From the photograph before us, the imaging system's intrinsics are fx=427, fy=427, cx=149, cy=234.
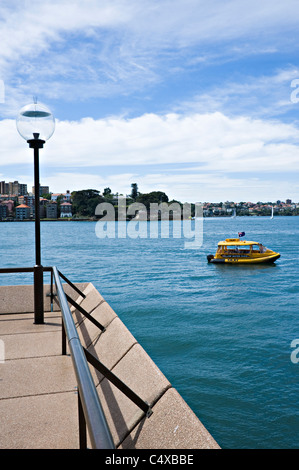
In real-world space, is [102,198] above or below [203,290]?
above

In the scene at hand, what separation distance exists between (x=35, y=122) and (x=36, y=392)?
4076mm

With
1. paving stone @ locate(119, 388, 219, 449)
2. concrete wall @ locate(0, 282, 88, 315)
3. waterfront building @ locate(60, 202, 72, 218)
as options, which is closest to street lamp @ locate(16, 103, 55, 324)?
concrete wall @ locate(0, 282, 88, 315)

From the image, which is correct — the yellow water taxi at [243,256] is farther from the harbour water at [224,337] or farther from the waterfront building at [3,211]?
the waterfront building at [3,211]

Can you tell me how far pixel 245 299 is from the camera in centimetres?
2523

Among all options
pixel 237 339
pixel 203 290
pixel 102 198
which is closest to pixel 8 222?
pixel 102 198

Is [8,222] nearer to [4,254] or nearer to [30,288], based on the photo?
[4,254]

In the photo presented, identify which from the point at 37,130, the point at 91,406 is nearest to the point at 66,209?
the point at 37,130

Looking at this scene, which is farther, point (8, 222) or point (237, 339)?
point (8, 222)

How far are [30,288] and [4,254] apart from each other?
5247 cm

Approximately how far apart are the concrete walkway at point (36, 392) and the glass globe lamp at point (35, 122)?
304cm

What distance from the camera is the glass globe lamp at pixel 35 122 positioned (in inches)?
258

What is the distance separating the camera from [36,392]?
4375mm

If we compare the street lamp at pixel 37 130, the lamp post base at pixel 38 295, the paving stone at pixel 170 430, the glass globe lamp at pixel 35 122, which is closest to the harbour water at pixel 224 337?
the lamp post base at pixel 38 295
